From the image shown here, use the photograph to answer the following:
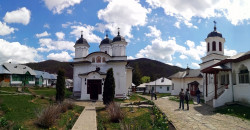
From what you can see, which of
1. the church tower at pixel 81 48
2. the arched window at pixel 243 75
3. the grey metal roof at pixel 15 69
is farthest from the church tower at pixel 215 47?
the grey metal roof at pixel 15 69

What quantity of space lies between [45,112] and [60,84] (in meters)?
10.5

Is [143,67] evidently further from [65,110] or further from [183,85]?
[65,110]

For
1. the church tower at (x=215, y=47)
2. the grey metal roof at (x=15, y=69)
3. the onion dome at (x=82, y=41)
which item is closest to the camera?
the church tower at (x=215, y=47)

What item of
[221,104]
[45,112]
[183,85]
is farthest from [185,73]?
[45,112]

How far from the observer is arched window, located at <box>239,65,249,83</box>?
15.0m

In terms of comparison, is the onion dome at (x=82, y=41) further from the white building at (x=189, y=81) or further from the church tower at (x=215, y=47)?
the white building at (x=189, y=81)

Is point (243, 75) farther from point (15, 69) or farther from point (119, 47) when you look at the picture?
point (15, 69)

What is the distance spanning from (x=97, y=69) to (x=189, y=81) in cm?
1833

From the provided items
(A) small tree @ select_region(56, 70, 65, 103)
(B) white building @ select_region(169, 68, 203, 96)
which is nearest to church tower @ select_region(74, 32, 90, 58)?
(A) small tree @ select_region(56, 70, 65, 103)

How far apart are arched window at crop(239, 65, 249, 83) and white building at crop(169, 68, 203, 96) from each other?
1855cm

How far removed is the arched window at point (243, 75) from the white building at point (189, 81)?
60.9 feet

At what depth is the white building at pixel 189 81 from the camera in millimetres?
33969

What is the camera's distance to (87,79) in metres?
24.8

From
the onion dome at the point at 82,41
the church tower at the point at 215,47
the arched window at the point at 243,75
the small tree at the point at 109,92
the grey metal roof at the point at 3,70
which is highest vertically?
the onion dome at the point at 82,41
